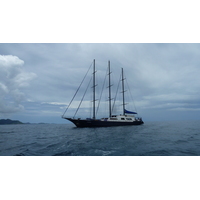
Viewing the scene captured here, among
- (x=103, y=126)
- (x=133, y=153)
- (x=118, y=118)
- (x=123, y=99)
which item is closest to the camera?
(x=133, y=153)

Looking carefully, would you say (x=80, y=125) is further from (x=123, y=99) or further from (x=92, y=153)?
(x=92, y=153)

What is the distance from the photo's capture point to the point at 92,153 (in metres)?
11.6

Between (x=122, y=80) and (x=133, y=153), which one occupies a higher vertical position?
(x=122, y=80)

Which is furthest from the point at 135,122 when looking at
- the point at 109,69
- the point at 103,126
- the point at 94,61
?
the point at 94,61

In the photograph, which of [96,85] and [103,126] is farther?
[96,85]

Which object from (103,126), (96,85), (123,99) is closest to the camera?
(103,126)

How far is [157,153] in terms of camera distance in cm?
1123

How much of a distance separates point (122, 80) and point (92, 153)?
1980 inches

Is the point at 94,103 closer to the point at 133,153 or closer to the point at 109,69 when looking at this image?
the point at 109,69

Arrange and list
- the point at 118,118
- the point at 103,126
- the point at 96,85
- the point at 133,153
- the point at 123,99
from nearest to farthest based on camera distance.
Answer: the point at 133,153, the point at 103,126, the point at 118,118, the point at 96,85, the point at 123,99

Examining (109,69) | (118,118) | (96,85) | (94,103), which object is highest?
(109,69)

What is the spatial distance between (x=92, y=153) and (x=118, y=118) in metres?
34.7

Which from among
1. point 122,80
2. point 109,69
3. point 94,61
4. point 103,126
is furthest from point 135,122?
point 94,61

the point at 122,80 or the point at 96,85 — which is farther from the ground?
the point at 122,80
